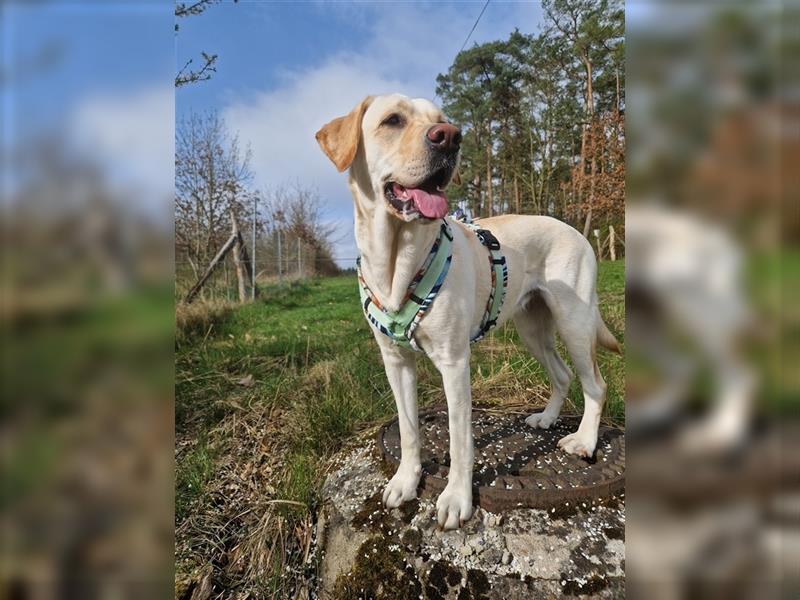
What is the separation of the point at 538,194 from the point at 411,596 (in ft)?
30.3

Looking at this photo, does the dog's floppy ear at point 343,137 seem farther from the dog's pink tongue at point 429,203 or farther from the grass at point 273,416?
the grass at point 273,416

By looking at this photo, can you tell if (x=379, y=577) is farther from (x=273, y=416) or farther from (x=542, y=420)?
(x=273, y=416)

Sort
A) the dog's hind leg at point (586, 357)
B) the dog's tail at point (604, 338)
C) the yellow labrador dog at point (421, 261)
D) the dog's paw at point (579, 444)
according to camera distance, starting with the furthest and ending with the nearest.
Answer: the dog's tail at point (604, 338) → the dog's hind leg at point (586, 357) → the dog's paw at point (579, 444) → the yellow labrador dog at point (421, 261)

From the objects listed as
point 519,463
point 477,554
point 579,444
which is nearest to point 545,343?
point 579,444

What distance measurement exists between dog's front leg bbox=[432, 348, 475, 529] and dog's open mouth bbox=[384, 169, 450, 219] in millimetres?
631

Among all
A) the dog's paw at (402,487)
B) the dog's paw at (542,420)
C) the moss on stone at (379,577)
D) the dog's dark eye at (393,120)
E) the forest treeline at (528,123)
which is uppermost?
the forest treeline at (528,123)

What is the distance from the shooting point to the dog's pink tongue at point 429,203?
1548 millimetres

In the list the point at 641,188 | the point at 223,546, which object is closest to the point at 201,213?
the point at 223,546

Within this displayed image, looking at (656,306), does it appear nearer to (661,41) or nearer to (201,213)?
(661,41)

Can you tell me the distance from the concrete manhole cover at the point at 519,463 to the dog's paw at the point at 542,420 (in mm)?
33

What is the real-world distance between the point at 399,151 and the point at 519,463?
1.54m

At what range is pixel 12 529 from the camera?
0.54 m

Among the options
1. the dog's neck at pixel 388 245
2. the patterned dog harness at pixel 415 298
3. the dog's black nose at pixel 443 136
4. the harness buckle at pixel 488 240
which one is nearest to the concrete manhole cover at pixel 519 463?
the patterned dog harness at pixel 415 298

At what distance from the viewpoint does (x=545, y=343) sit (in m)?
2.61
